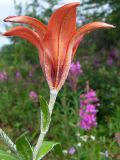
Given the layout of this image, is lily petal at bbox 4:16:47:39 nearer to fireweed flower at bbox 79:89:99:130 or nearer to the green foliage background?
fireweed flower at bbox 79:89:99:130

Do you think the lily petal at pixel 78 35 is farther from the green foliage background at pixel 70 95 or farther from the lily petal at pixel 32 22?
the green foliage background at pixel 70 95

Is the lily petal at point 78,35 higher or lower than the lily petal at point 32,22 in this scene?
lower

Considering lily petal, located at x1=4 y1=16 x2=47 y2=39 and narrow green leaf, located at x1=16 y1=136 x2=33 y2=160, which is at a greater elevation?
lily petal, located at x1=4 y1=16 x2=47 y2=39

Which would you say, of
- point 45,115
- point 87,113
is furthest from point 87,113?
point 45,115

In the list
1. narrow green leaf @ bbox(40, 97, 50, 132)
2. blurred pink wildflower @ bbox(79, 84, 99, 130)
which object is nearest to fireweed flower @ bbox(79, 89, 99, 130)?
blurred pink wildflower @ bbox(79, 84, 99, 130)

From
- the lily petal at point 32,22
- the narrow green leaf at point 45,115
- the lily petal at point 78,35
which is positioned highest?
the lily petal at point 32,22

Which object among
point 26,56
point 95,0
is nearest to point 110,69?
point 95,0

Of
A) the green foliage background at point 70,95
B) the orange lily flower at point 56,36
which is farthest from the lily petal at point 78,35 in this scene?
the green foliage background at point 70,95
